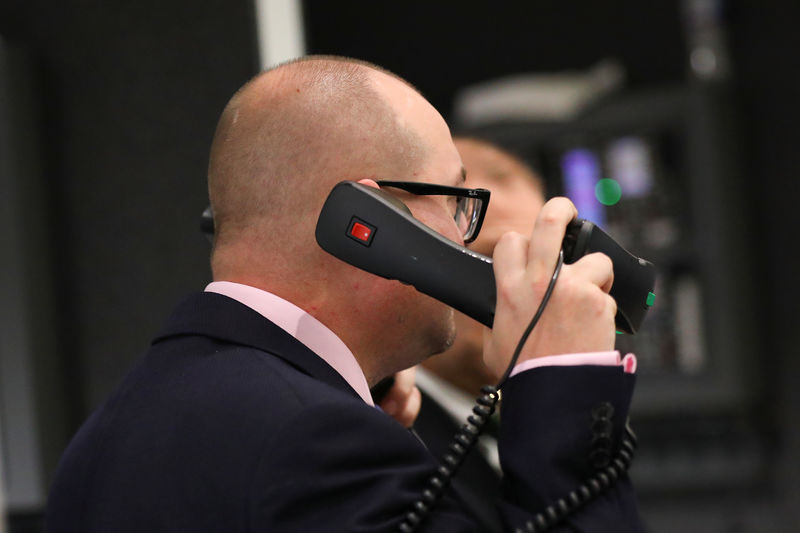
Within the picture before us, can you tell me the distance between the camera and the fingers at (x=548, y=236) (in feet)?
2.64

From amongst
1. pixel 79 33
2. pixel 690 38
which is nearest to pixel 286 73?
pixel 79 33

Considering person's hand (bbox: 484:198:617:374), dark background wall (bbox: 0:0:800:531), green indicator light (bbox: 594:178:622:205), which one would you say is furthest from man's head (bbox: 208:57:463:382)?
green indicator light (bbox: 594:178:622:205)

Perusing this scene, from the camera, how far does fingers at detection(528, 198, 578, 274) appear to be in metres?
0.80

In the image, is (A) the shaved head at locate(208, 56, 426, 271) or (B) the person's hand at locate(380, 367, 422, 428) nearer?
(A) the shaved head at locate(208, 56, 426, 271)

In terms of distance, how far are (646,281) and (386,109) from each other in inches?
12.2

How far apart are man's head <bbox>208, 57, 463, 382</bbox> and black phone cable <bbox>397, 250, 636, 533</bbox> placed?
11 cm

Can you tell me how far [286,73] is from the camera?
0.90 meters

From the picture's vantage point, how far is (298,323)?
0.83 meters

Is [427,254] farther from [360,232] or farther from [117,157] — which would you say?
[117,157]

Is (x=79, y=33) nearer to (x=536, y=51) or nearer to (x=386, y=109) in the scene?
(x=386, y=109)

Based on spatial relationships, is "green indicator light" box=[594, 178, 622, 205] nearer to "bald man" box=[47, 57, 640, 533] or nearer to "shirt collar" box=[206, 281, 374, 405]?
"bald man" box=[47, 57, 640, 533]

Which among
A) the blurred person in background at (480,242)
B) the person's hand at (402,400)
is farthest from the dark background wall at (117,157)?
the blurred person in background at (480,242)

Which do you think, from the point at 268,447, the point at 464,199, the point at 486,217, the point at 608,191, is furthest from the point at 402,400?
the point at 608,191

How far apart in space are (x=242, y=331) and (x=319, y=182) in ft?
0.53
